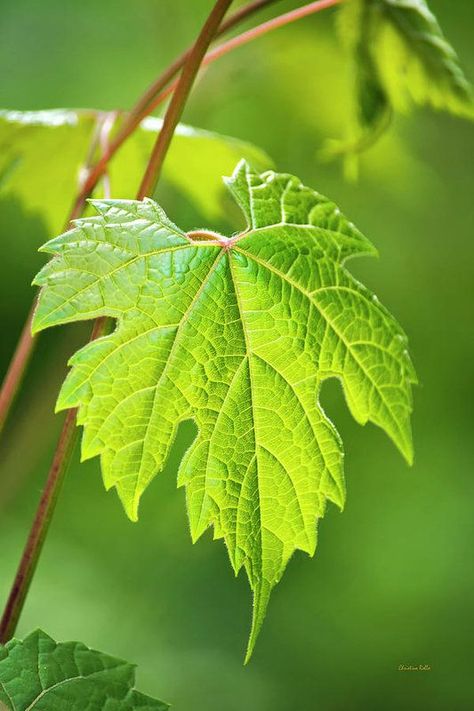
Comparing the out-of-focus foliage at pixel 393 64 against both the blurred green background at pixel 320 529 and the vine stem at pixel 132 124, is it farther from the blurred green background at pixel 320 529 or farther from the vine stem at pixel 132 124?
the blurred green background at pixel 320 529

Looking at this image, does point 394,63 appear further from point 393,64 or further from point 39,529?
point 39,529

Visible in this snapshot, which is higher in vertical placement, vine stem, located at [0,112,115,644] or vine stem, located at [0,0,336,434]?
vine stem, located at [0,0,336,434]

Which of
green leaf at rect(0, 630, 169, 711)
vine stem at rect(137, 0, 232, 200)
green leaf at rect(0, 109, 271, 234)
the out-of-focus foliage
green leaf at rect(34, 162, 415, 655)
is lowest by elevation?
green leaf at rect(0, 630, 169, 711)

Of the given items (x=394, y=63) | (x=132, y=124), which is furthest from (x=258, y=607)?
(x=394, y=63)

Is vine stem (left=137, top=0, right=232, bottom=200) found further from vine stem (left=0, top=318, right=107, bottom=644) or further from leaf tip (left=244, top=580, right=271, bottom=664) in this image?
leaf tip (left=244, top=580, right=271, bottom=664)

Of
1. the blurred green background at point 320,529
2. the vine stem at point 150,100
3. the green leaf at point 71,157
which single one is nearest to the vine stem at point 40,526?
the vine stem at point 150,100

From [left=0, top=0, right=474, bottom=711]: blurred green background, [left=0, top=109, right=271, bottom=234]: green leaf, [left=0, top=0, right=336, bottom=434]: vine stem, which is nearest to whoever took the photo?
[left=0, top=0, right=336, bottom=434]: vine stem

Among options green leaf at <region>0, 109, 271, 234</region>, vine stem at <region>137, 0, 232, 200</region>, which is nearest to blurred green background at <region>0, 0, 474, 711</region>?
green leaf at <region>0, 109, 271, 234</region>
